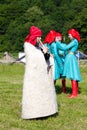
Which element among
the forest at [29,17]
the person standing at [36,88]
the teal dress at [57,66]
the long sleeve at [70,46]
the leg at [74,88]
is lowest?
the forest at [29,17]

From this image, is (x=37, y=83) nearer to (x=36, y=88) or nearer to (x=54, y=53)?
(x=36, y=88)

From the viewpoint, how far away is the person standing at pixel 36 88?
857cm

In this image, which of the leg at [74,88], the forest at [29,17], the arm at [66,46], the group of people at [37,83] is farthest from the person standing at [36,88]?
the forest at [29,17]

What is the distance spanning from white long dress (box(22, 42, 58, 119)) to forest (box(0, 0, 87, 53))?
3290 inches

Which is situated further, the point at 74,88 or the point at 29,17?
the point at 29,17

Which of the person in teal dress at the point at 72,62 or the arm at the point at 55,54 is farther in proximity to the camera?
the arm at the point at 55,54

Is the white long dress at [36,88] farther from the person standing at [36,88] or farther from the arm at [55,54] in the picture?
the arm at [55,54]

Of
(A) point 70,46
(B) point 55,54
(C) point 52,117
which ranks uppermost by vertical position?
(A) point 70,46

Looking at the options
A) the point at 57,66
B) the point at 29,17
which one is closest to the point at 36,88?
the point at 57,66

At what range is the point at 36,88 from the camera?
28.2 feet

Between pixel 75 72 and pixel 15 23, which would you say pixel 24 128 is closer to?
pixel 75 72

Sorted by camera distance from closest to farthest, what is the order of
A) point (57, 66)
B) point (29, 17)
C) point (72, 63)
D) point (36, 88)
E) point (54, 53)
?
point (36, 88) → point (72, 63) → point (54, 53) → point (57, 66) → point (29, 17)

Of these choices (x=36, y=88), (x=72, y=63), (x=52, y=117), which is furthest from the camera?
(x=72, y=63)

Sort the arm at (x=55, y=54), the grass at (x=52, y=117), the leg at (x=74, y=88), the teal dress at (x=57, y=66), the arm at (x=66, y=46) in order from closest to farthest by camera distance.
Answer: the grass at (x=52, y=117) → the arm at (x=66, y=46) → the leg at (x=74, y=88) → the arm at (x=55, y=54) → the teal dress at (x=57, y=66)
